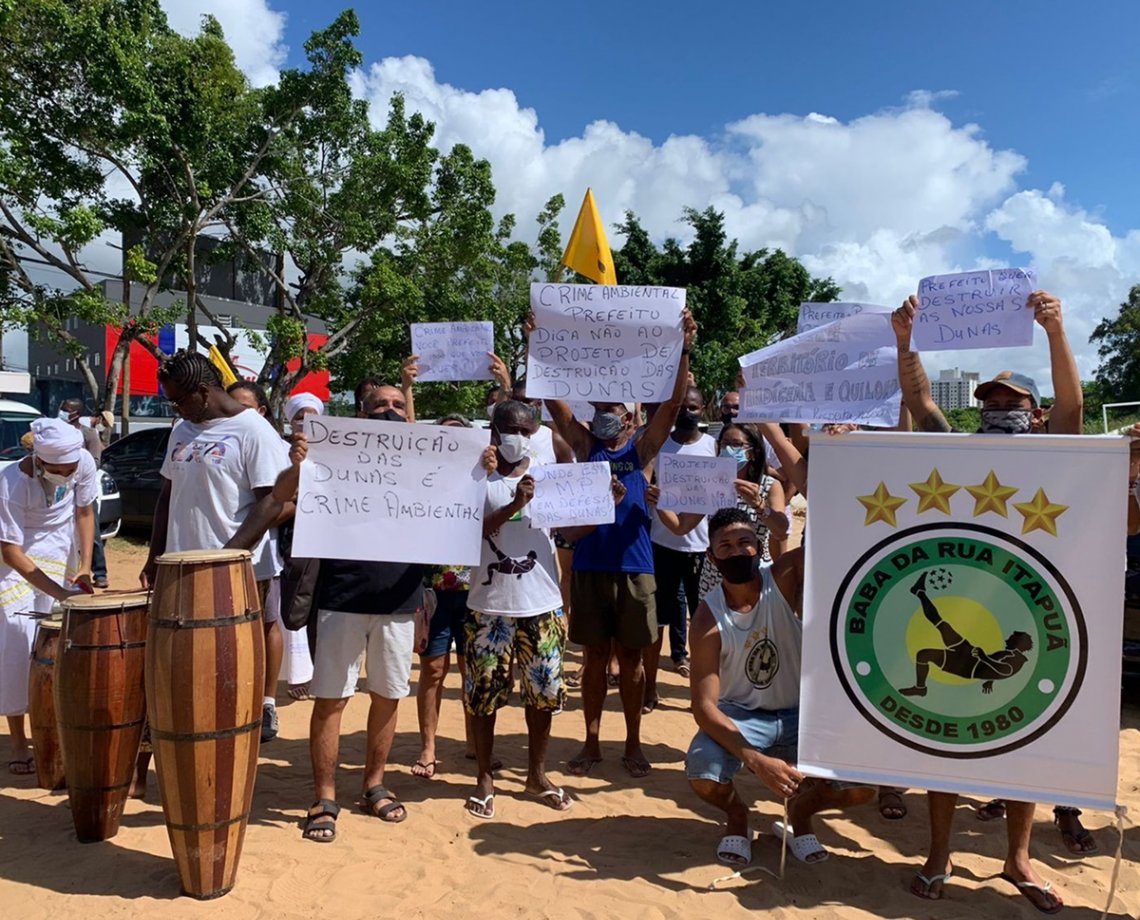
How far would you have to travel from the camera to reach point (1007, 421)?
3535 mm

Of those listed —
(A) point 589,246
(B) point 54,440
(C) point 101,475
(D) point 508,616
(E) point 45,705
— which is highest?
(A) point 589,246

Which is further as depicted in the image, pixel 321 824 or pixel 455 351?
pixel 455 351

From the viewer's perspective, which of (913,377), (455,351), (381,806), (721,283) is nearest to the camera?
(913,377)

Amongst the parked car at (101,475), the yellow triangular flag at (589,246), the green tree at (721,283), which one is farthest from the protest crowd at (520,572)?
the green tree at (721,283)

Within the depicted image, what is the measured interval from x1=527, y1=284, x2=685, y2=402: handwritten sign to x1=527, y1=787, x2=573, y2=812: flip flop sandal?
202 cm

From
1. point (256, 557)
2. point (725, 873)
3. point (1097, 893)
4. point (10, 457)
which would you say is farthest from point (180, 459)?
point (10, 457)

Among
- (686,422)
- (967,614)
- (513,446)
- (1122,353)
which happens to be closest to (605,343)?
(513,446)

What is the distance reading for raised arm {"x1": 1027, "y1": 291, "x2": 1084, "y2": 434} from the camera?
138 inches

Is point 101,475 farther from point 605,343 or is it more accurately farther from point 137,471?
point 605,343

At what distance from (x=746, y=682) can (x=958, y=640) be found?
917 mm

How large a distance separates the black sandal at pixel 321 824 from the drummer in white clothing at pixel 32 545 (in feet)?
5.50

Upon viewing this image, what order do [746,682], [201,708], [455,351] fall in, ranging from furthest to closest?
[455,351] < [746,682] < [201,708]

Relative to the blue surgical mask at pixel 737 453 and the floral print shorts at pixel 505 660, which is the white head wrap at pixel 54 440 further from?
the blue surgical mask at pixel 737 453

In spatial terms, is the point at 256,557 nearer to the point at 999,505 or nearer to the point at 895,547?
the point at 895,547
